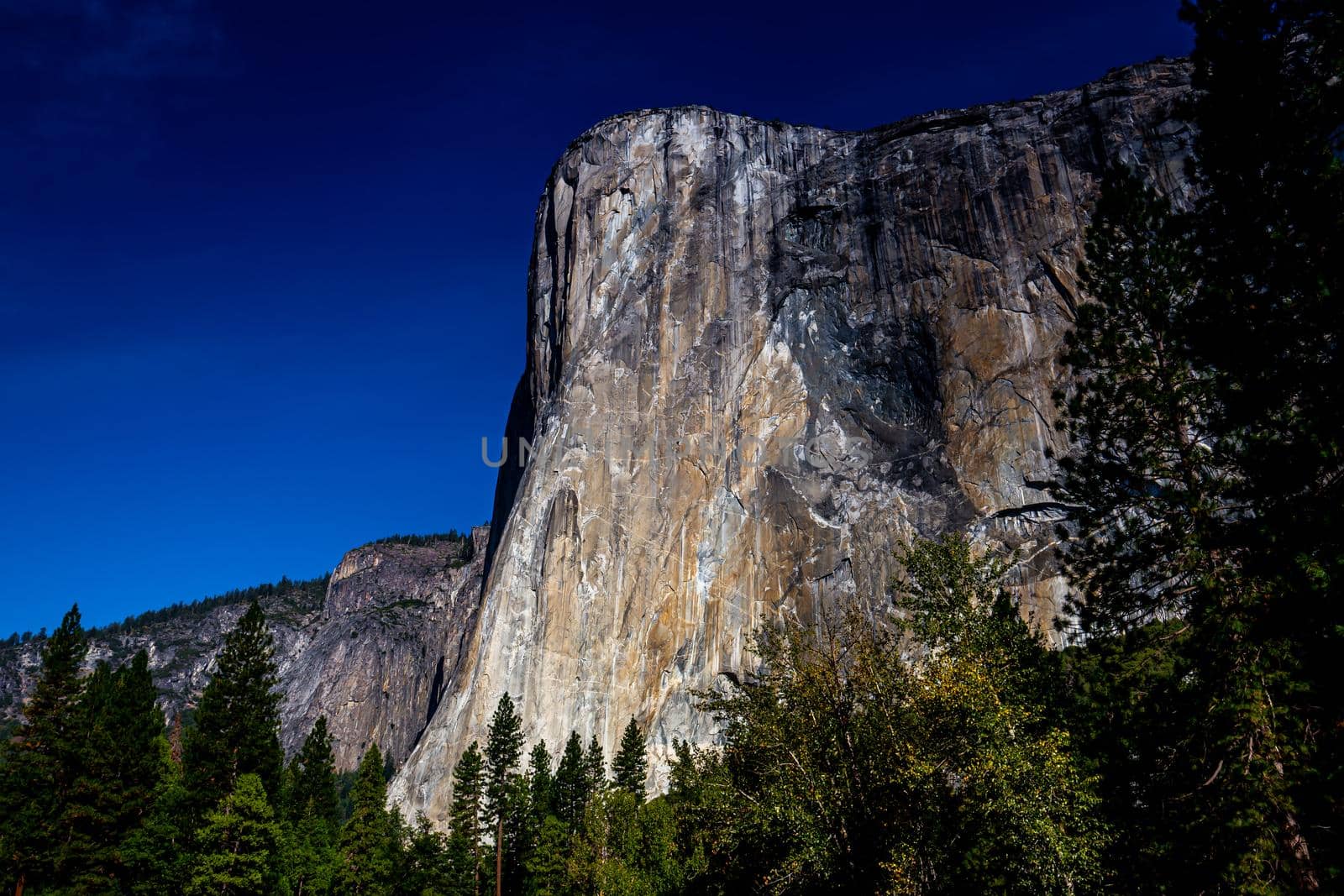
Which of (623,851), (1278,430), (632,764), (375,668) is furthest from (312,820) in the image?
(375,668)

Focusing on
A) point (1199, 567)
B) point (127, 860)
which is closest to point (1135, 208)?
point (1199, 567)

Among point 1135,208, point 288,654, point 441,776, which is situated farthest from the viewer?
point 288,654

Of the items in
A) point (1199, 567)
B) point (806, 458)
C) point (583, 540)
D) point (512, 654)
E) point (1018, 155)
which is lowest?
point (1199, 567)

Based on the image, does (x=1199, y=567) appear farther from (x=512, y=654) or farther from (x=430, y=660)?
(x=430, y=660)

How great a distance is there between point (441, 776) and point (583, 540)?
2319 cm

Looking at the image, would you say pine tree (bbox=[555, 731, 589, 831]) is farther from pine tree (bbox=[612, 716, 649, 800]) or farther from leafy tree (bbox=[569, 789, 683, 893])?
leafy tree (bbox=[569, 789, 683, 893])

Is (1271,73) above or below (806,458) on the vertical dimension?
below

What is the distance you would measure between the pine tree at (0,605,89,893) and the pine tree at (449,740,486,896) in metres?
18.8

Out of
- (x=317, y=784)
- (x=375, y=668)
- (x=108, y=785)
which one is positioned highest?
(x=375, y=668)

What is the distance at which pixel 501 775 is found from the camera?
56.8m

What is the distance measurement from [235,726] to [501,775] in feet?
64.6

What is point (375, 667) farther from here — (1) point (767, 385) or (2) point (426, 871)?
(2) point (426, 871)

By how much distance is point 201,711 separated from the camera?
41.3 meters

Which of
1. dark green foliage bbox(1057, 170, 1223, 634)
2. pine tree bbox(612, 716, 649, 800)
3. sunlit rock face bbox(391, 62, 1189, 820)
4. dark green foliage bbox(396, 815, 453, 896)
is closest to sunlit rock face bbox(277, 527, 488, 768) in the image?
sunlit rock face bbox(391, 62, 1189, 820)
